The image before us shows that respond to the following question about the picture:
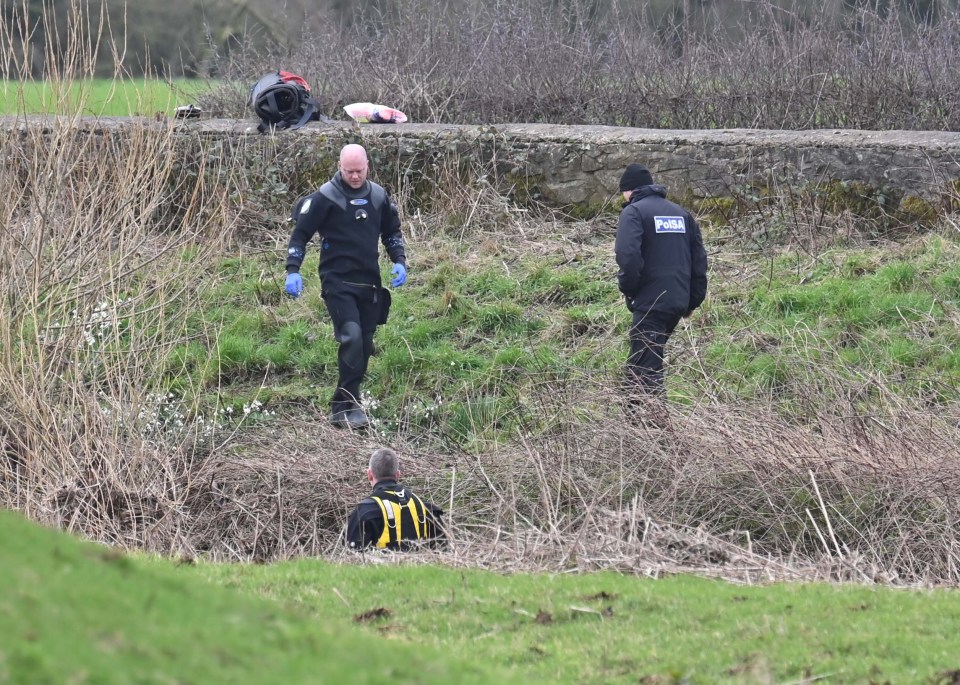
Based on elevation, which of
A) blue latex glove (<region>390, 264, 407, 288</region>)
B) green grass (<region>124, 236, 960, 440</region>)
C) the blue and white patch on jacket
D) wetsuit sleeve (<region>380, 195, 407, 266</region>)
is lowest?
green grass (<region>124, 236, 960, 440</region>)

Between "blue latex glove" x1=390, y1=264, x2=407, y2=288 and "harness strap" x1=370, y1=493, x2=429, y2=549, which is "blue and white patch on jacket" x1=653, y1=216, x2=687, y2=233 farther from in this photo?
"harness strap" x1=370, y1=493, x2=429, y2=549

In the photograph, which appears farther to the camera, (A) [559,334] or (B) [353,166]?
(A) [559,334]

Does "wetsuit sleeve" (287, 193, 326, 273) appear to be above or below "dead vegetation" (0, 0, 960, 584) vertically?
above

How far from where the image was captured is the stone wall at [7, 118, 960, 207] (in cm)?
1234

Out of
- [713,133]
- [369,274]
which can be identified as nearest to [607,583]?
[369,274]

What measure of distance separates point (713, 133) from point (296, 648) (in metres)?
10.8

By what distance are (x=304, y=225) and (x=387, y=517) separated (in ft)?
10.4

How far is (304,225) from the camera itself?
9602 mm

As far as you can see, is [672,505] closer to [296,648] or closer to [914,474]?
[914,474]

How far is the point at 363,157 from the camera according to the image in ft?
31.6

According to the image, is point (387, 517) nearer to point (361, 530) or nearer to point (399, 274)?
point (361, 530)

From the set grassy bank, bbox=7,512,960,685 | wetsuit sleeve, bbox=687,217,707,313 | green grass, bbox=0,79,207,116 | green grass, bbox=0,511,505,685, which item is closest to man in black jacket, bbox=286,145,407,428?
green grass, bbox=0,79,207,116

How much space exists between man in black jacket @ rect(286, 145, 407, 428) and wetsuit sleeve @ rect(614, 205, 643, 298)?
70.2 inches

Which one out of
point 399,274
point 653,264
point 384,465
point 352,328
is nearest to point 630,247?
point 653,264
